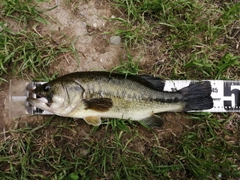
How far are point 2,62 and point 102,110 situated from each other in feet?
5.17

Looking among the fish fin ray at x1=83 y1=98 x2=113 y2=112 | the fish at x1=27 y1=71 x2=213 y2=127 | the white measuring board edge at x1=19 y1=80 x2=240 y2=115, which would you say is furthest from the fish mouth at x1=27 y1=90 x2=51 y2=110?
the white measuring board edge at x1=19 y1=80 x2=240 y2=115

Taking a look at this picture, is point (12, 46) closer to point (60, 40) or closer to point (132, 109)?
point (60, 40)

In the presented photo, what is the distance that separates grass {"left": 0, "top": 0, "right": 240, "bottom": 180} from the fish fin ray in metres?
0.39

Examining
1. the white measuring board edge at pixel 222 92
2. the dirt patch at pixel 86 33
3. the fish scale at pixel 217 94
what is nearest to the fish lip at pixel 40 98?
the fish scale at pixel 217 94

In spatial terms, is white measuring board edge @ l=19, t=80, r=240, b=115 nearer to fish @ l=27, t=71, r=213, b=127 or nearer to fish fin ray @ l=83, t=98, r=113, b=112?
fish @ l=27, t=71, r=213, b=127

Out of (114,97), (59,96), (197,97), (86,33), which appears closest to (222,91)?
(197,97)

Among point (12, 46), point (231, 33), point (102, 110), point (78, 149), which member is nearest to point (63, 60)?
point (12, 46)

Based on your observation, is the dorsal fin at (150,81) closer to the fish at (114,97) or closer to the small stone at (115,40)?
the fish at (114,97)

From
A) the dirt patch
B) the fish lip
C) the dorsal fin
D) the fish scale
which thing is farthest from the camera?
the dirt patch

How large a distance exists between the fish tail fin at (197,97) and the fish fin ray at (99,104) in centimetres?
104

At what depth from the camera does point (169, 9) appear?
430 cm

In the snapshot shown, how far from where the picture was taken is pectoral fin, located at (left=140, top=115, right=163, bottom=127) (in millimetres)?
4039

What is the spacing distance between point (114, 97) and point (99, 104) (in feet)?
0.70

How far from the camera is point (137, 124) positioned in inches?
164
